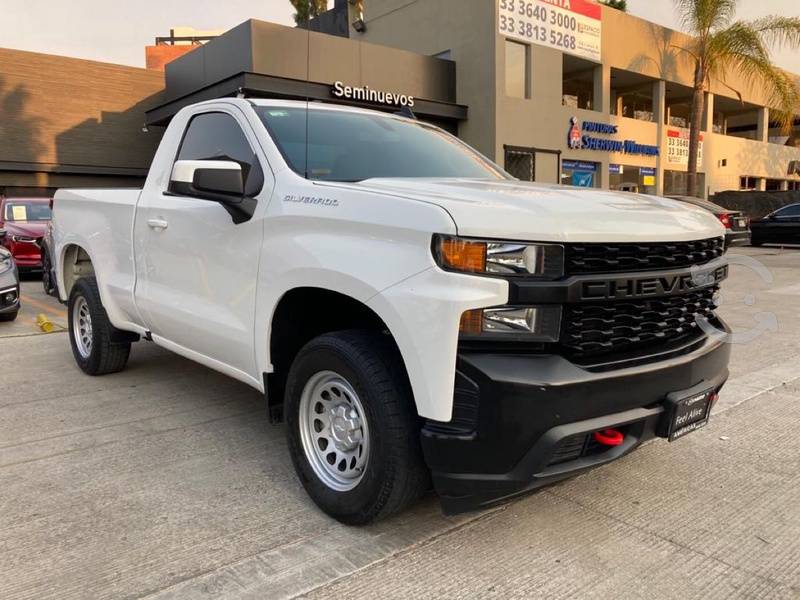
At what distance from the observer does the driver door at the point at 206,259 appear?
3473 mm

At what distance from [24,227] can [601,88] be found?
17.8 meters

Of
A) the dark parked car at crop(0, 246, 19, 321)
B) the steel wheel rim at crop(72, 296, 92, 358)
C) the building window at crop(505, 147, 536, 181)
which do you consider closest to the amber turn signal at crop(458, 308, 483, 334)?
the steel wheel rim at crop(72, 296, 92, 358)

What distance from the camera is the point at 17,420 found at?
4.53 m

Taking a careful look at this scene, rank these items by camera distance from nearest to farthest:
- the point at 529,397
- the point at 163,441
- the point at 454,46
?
the point at 529,397, the point at 163,441, the point at 454,46

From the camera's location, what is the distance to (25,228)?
13141 millimetres

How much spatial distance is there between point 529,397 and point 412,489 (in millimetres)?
692

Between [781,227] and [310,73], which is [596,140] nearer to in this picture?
[781,227]

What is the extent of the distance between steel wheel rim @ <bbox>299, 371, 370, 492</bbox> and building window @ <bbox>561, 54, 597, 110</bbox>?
20.5 metres

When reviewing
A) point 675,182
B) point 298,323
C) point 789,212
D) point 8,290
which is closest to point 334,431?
point 298,323

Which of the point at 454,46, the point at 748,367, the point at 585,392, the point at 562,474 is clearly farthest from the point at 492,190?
the point at 454,46

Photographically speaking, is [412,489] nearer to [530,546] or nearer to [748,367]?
[530,546]

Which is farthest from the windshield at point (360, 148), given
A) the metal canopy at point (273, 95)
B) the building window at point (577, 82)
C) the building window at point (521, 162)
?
the building window at point (577, 82)

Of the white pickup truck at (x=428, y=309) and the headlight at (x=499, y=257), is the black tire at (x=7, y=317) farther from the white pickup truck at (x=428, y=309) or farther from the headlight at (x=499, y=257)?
the headlight at (x=499, y=257)

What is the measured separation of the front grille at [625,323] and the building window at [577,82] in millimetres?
20093
